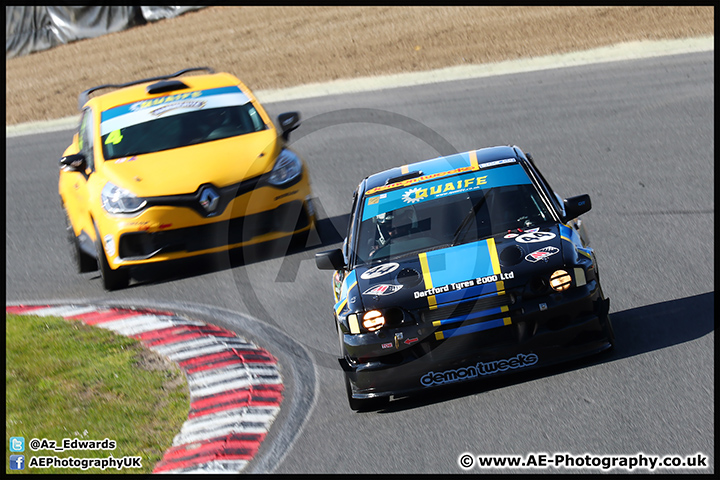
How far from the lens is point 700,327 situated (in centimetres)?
679

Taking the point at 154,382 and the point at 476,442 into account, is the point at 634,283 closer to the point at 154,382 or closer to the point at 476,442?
the point at 476,442

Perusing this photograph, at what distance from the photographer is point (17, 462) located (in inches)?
240

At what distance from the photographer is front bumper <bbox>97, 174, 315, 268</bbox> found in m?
9.41

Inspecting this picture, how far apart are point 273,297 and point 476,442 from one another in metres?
3.92

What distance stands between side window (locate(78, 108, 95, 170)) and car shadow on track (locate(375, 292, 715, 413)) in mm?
5459

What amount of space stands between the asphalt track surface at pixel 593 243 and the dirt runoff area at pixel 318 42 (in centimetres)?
262

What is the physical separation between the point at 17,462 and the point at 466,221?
3.51 meters

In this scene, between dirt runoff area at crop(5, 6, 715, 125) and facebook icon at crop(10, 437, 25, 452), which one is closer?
facebook icon at crop(10, 437, 25, 452)

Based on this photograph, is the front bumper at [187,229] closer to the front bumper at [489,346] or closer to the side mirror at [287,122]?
the side mirror at [287,122]

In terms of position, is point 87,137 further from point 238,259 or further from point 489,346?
point 489,346

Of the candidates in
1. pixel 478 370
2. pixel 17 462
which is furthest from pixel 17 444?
pixel 478 370

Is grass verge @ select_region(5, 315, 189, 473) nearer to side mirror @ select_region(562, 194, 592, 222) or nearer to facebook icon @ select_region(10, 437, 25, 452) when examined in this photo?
facebook icon @ select_region(10, 437, 25, 452)

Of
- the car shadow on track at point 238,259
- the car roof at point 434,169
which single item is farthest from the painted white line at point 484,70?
the car roof at point 434,169

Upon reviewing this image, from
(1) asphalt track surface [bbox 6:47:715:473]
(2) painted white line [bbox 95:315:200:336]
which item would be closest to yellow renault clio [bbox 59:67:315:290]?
(1) asphalt track surface [bbox 6:47:715:473]
